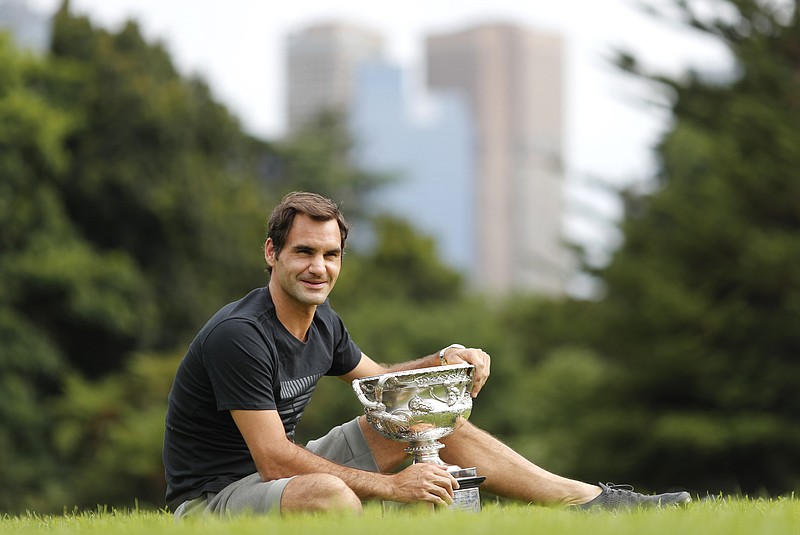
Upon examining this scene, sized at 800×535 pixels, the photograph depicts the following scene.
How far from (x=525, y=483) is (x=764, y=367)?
2030cm

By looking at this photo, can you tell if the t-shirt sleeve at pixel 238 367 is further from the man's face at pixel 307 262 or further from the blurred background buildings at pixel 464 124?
the blurred background buildings at pixel 464 124

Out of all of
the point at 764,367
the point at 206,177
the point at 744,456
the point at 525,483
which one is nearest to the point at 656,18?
the point at 764,367

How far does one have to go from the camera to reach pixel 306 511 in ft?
16.0

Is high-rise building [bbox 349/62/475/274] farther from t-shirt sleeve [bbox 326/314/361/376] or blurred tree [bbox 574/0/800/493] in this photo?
t-shirt sleeve [bbox 326/314/361/376]

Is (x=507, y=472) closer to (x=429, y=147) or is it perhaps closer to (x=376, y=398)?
(x=376, y=398)

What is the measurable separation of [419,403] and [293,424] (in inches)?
27.5

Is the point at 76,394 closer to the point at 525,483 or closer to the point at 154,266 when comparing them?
the point at 154,266

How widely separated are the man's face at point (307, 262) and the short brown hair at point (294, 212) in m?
0.02

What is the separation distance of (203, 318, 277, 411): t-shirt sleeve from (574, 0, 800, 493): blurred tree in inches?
754

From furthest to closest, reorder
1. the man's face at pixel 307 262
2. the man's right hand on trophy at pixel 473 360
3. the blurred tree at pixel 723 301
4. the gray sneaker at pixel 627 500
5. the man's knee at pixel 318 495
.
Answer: the blurred tree at pixel 723 301 → the man's right hand on trophy at pixel 473 360 → the gray sneaker at pixel 627 500 → the man's face at pixel 307 262 → the man's knee at pixel 318 495

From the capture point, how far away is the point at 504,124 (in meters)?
184

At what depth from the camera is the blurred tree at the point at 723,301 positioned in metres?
24.2


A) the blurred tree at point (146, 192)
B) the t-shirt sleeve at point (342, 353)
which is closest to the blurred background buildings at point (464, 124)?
the blurred tree at point (146, 192)

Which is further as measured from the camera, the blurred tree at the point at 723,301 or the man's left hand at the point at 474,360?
the blurred tree at the point at 723,301
